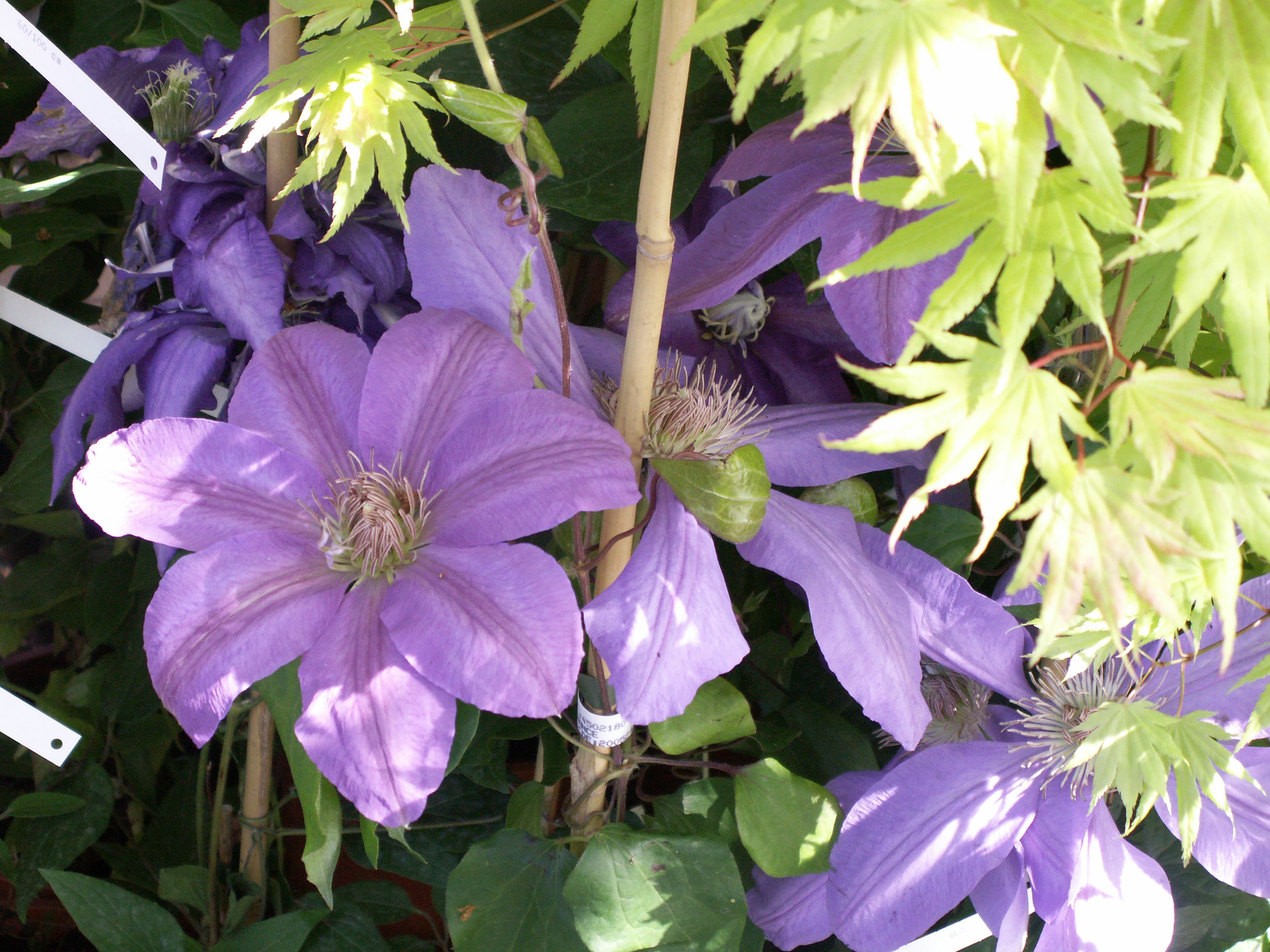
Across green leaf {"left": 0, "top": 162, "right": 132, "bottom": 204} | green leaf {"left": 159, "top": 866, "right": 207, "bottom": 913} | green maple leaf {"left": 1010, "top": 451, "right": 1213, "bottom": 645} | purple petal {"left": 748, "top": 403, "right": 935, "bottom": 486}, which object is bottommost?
green leaf {"left": 159, "top": 866, "right": 207, "bottom": 913}

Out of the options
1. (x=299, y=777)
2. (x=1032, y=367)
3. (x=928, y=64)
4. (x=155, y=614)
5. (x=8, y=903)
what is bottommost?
(x=8, y=903)

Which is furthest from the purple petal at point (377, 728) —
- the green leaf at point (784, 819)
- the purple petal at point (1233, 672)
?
the purple petal at point (1233, 672)

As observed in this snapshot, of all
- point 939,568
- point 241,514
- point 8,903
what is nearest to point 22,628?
point 8,903

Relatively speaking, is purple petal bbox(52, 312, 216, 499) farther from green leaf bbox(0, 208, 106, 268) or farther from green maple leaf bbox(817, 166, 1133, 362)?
green maple leaf bbox(817, 166, 1133, 362)

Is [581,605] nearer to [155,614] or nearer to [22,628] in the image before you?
[155,614]

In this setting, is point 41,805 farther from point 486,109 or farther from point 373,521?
point 486,109

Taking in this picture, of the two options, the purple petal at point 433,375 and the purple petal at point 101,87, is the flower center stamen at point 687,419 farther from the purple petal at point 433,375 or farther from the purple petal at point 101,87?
the purple petal at point 101,87

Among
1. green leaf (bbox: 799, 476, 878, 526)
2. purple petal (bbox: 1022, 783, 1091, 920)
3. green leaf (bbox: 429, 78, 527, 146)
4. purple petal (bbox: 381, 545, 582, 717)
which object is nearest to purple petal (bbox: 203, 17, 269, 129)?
green leaf (bbox: 429, 78, 527, 146)

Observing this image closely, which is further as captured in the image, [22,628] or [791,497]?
[22,628]
